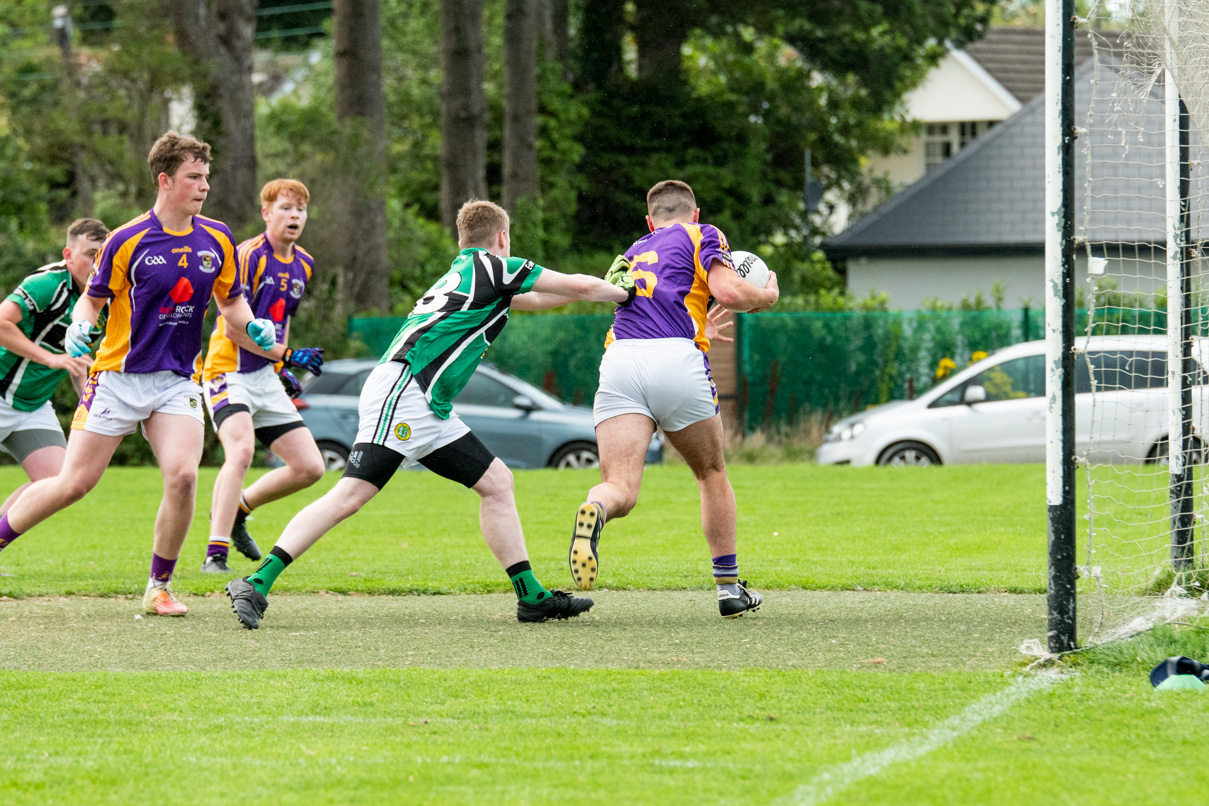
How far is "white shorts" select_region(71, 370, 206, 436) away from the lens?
6938mm

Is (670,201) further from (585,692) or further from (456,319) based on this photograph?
(585,692)

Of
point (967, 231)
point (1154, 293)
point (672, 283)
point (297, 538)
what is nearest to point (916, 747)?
point (672, 283)

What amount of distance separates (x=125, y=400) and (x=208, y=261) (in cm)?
79

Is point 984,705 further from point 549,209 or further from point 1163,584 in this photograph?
point 549,209

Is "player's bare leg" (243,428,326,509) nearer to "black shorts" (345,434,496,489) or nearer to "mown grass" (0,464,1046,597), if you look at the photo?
"mown grass" (0,464,1046,597)

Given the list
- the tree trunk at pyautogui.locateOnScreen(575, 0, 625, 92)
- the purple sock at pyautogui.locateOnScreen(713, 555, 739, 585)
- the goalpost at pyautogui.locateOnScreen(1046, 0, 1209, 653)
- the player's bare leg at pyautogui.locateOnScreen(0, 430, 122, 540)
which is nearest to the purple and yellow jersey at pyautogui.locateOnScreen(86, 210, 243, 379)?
the player's bare leg at pyautogui.locateOnScreen(0, 430, 122, 540)

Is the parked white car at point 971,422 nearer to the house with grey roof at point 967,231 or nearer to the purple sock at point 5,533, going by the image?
the purple sock at point 5,533

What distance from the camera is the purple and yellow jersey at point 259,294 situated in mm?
8703

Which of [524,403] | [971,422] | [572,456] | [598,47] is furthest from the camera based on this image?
[598,47]

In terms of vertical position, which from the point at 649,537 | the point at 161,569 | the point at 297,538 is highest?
the point at 297,538

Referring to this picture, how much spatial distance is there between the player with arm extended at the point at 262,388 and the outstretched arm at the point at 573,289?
2.46 m

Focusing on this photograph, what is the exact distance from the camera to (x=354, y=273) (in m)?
22.2

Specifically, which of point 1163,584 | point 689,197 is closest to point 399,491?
point 689,197

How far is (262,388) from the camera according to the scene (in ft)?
28.7
